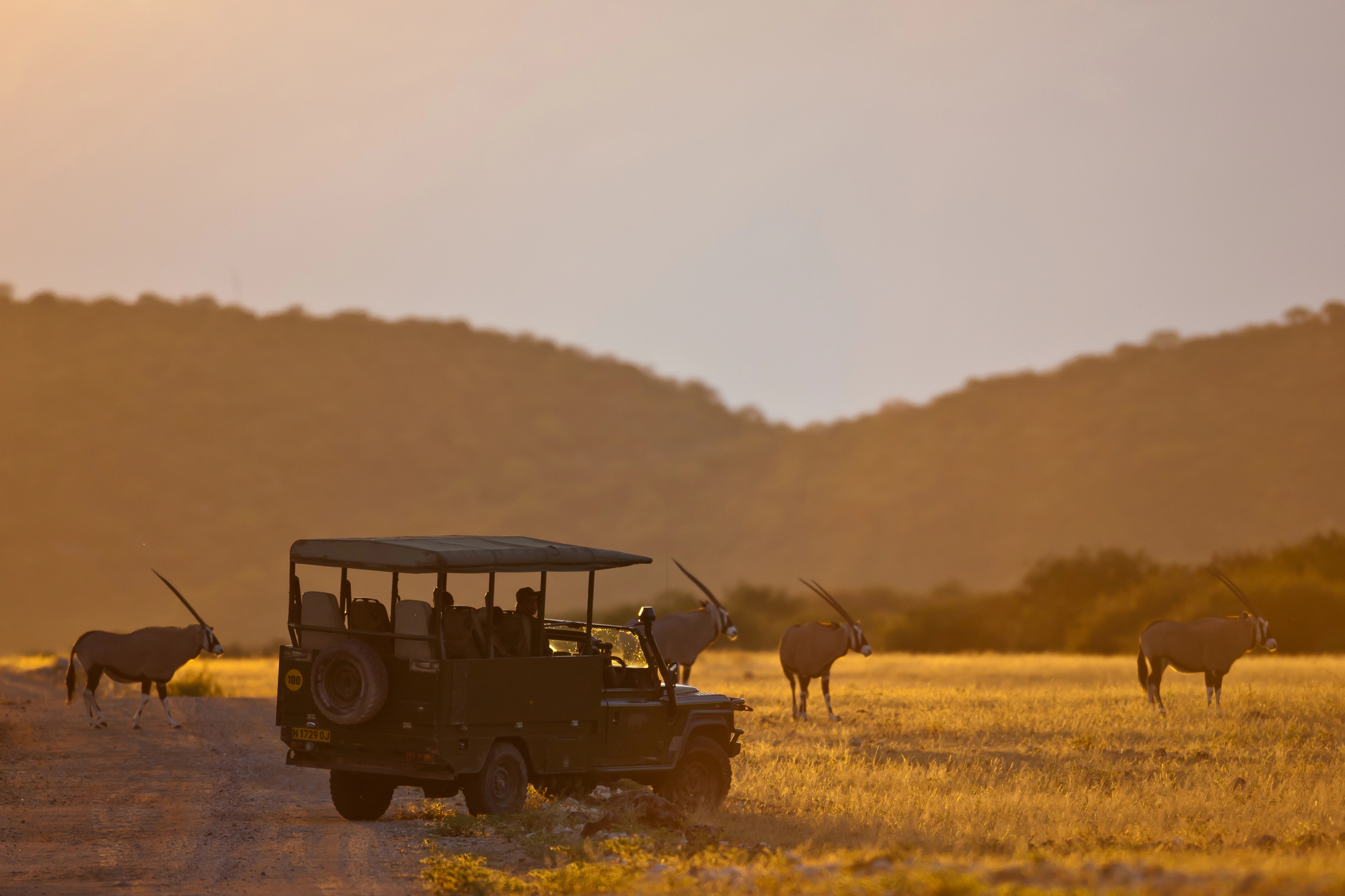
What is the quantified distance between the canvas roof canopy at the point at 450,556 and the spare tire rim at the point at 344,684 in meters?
0.91

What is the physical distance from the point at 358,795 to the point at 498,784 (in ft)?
5.83

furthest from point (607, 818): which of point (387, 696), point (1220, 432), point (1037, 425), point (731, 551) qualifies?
point (1037, 425)

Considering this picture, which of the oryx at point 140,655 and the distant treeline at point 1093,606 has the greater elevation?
the distant treeline at point 1093,606

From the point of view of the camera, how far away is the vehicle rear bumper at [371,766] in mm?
13320

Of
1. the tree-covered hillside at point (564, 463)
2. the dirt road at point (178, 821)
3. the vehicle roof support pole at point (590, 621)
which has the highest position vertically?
the tree-covered hillside at point (564, 463)

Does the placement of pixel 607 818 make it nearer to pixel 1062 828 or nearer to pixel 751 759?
pixel 1062 828

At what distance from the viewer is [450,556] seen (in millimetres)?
13031

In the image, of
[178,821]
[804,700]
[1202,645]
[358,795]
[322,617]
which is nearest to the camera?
[322,617]

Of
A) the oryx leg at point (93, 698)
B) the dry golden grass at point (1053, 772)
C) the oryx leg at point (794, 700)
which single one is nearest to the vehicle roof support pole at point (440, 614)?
the dry golden grass at point (1053, 772)

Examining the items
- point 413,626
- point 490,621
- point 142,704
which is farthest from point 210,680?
point 490,621

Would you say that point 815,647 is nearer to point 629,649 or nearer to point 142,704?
point 142,704

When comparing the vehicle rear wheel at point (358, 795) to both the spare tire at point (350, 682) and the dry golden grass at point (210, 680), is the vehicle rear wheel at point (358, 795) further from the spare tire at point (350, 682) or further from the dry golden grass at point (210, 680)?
the dry golden grass at point (210, 680)

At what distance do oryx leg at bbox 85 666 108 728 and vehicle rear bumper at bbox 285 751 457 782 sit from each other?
1227cm

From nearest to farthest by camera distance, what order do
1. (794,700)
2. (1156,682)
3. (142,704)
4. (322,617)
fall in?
(322,617) < (142,704) < (794,700) < (1156,682)
